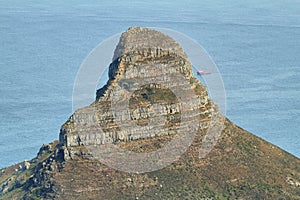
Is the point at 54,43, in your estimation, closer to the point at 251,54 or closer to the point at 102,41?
the point at 102,41

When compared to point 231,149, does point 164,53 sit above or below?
above

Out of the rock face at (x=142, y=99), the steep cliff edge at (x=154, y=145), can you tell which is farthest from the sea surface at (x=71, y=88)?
the rock face at (x=142, y=99)

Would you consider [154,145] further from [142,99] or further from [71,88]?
[71,88]

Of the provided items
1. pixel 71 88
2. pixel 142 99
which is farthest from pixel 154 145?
pixel 71 88

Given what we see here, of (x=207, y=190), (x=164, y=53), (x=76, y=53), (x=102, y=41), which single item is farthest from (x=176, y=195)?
(x=102, y=41)

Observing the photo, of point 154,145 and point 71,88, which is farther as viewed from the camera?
point 71,88

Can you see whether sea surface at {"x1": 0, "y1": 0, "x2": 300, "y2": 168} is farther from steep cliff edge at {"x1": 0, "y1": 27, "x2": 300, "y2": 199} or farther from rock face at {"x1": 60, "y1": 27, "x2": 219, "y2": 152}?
rock face at {"x1": 60, "y1": 27, "x2": 219, "y2": 152}

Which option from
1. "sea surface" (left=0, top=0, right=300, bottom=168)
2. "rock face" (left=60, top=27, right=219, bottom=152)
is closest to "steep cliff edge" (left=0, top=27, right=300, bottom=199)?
"rock face" (left=60, top=27, right=219, bottom=152)
